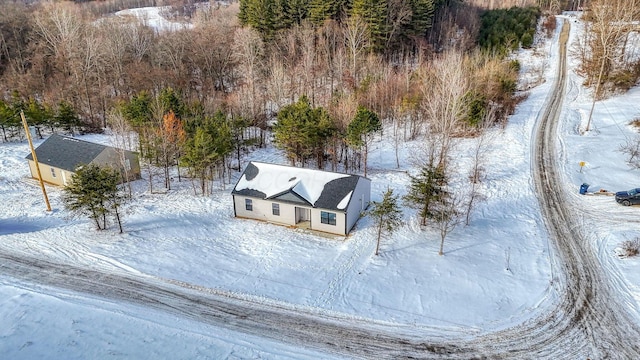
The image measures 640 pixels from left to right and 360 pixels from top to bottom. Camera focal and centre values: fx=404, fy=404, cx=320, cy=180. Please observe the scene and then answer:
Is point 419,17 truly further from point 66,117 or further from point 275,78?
point 66,117

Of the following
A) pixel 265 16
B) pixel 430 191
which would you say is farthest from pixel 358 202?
pixel 265 16

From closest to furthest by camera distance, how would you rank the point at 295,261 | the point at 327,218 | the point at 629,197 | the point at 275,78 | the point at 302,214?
the point at 295,261
the point at 327,218
the point at 629,197
the point at 302,214
the point at 275,78

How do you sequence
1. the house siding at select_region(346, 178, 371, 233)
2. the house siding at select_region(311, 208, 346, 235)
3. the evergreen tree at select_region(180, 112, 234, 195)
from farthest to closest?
the evergreen tree at select_region(180, 112, 234, 195)
the house siding at select_region(346, 178, 371, 233)
the house siding at select_region(311, 208, 346, 235)

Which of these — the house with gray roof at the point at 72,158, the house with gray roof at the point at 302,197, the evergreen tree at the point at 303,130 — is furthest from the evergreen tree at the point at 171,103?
the house with gray roof at the point at 302,197

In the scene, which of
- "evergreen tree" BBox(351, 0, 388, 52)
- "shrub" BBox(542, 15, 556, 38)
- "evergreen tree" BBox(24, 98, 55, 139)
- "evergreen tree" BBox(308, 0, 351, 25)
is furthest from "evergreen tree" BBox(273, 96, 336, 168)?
"shrub" BBox(542, 15, 556, 38)

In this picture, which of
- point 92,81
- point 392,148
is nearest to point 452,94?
point 392,148

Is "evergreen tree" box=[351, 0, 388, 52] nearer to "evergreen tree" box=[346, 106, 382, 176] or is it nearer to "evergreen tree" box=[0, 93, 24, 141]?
"evergreen tree" box=[346, 106, 382, 176]
